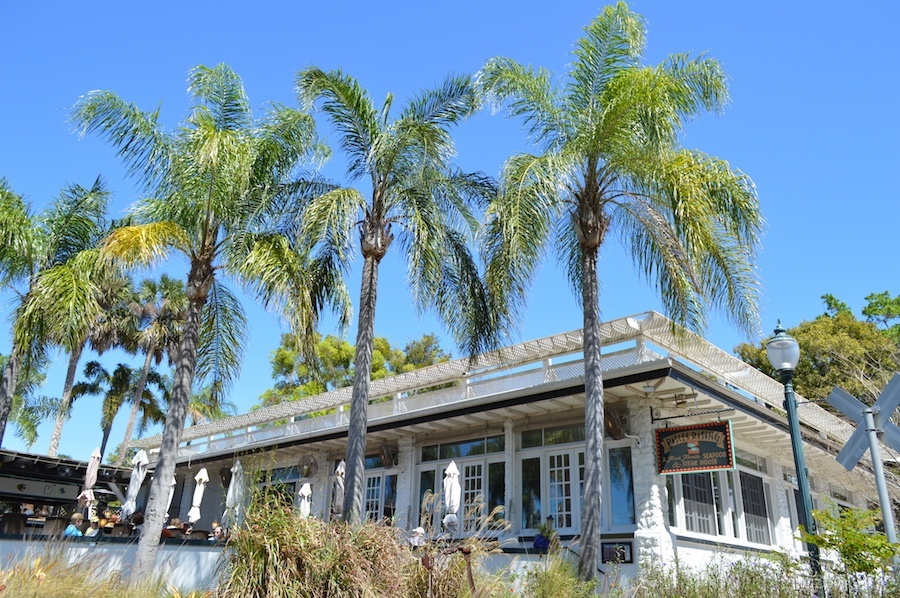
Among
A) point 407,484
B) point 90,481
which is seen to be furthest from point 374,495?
point 90,481

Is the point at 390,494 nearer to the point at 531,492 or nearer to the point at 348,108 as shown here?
the point at 531,492

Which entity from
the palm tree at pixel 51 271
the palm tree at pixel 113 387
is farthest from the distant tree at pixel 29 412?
the palm tree at pixel 51 271

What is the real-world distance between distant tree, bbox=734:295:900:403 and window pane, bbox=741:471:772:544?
393 inches

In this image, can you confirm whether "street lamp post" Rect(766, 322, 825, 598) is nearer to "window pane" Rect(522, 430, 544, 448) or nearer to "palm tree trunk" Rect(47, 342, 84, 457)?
"window pane" Rect(522, 430, 544, 448)

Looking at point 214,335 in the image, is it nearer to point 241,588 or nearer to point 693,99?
point 241,588

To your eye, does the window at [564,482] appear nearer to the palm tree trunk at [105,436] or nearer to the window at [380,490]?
the window at [380,490]

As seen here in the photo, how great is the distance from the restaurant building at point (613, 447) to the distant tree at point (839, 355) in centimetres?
706

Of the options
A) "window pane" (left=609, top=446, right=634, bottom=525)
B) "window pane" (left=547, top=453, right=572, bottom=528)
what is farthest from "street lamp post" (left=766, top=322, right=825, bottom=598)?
"window pane" (left=547, top=453, right=572, bottom=528)

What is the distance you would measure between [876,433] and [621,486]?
647 centimetres

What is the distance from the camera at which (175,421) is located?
486 inches

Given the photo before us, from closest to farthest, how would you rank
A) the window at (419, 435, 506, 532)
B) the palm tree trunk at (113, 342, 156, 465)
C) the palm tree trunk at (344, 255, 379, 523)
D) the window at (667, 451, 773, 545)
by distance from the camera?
1. the palm tree trunk at (344, 255, 379, 523)
2. the window at (667, 451, 773, 545)
3. the window at (419, 435, 506, 532)
4. the palm tree trunk at (113, 342, 156, 465)

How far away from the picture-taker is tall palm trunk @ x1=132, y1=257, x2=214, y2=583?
1103 centimetres

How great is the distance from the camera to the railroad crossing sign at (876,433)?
7.45 metres

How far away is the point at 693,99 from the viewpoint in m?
12.5
